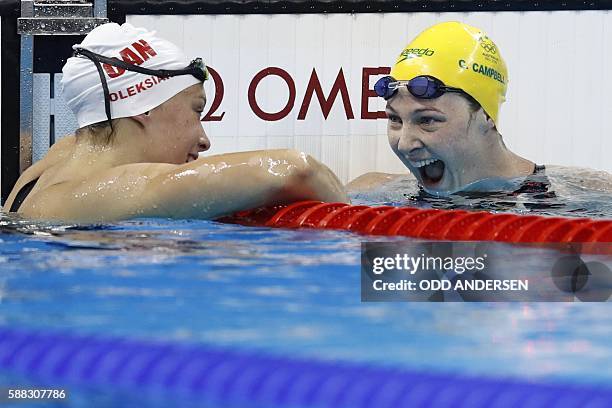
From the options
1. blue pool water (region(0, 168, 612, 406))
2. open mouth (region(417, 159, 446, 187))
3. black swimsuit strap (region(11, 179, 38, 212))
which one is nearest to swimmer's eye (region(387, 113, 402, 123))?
open mouth (region(417, 159, 446, 187))

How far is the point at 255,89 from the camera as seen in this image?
17.9 feet

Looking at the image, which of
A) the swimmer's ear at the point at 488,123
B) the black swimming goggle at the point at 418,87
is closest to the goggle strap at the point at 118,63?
the black swimming goggle at the point at 418,87

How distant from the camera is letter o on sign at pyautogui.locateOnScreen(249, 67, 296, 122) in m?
5.41

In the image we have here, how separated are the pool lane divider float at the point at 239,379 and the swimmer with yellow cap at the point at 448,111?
9.30ft

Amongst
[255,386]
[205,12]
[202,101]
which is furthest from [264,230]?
[205,12]

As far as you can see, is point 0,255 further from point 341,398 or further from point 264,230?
point 341,398

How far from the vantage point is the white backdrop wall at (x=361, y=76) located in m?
5.31

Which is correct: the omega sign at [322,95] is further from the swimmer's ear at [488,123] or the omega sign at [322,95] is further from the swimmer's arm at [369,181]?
the swimmer's ear at [488,123]

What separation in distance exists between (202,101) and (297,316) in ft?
5.79

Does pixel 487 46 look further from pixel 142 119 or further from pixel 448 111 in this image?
pixel 142 119

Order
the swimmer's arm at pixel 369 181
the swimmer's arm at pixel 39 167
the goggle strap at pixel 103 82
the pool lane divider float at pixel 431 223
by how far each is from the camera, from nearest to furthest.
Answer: the pool lane divider float at pixel 431 223 < the goggle strap at pixel 103 82 < the swimmer's arm at pixel 39 167 < the swimmer's arm at pixel 369 181

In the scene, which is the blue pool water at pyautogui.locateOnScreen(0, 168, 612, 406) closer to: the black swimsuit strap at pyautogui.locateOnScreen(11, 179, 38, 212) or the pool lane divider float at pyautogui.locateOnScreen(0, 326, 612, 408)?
the pool lane divider float at pyautogui.locateOnScreen(0, 326, 612, 408)

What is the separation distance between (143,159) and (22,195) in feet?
1.58

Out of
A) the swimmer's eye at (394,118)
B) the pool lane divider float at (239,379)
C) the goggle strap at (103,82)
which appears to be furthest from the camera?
the swimmer's eye at (394,118)
